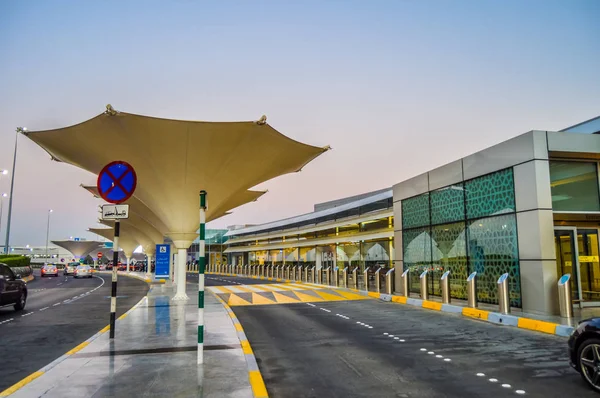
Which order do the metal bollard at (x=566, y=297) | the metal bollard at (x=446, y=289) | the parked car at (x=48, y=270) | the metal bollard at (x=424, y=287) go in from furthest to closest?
the parked car at (x=48, y=270) < the metal bollard at (x=424, y=287) < the metal bollard at (x=446, y=289) < the metal bollard at (x=566, y=297)

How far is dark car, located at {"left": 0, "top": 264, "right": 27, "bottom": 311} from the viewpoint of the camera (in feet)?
46.0

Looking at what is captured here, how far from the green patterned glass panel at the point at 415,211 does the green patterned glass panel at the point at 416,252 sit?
0.92ft

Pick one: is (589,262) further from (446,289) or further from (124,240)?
(124,240)

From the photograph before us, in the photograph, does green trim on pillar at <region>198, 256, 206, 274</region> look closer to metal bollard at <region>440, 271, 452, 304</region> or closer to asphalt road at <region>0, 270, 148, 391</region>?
asphalt road at <region>0, 270, 148, 391</region>

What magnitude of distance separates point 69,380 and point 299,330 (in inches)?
217

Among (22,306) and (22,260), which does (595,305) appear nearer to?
(22,306)

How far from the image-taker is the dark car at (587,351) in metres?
5.45

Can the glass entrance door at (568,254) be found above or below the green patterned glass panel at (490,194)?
below

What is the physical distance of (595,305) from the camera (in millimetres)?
13438

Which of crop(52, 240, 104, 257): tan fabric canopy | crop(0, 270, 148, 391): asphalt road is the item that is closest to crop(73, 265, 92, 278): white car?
crop(0, 270, 148, 391): asphalt road

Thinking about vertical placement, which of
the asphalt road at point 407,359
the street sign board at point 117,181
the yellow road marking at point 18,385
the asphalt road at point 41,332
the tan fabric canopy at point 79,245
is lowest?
the asphalt road at point 41,332

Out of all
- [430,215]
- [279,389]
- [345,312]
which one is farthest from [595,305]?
[279,389]

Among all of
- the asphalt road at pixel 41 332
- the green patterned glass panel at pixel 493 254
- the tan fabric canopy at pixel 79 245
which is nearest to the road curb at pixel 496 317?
the green patterned glass panel at pixel 493 254

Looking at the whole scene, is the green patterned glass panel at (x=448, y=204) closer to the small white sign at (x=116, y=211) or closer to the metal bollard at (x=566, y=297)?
the metal bollard at (x=566, y=297)
